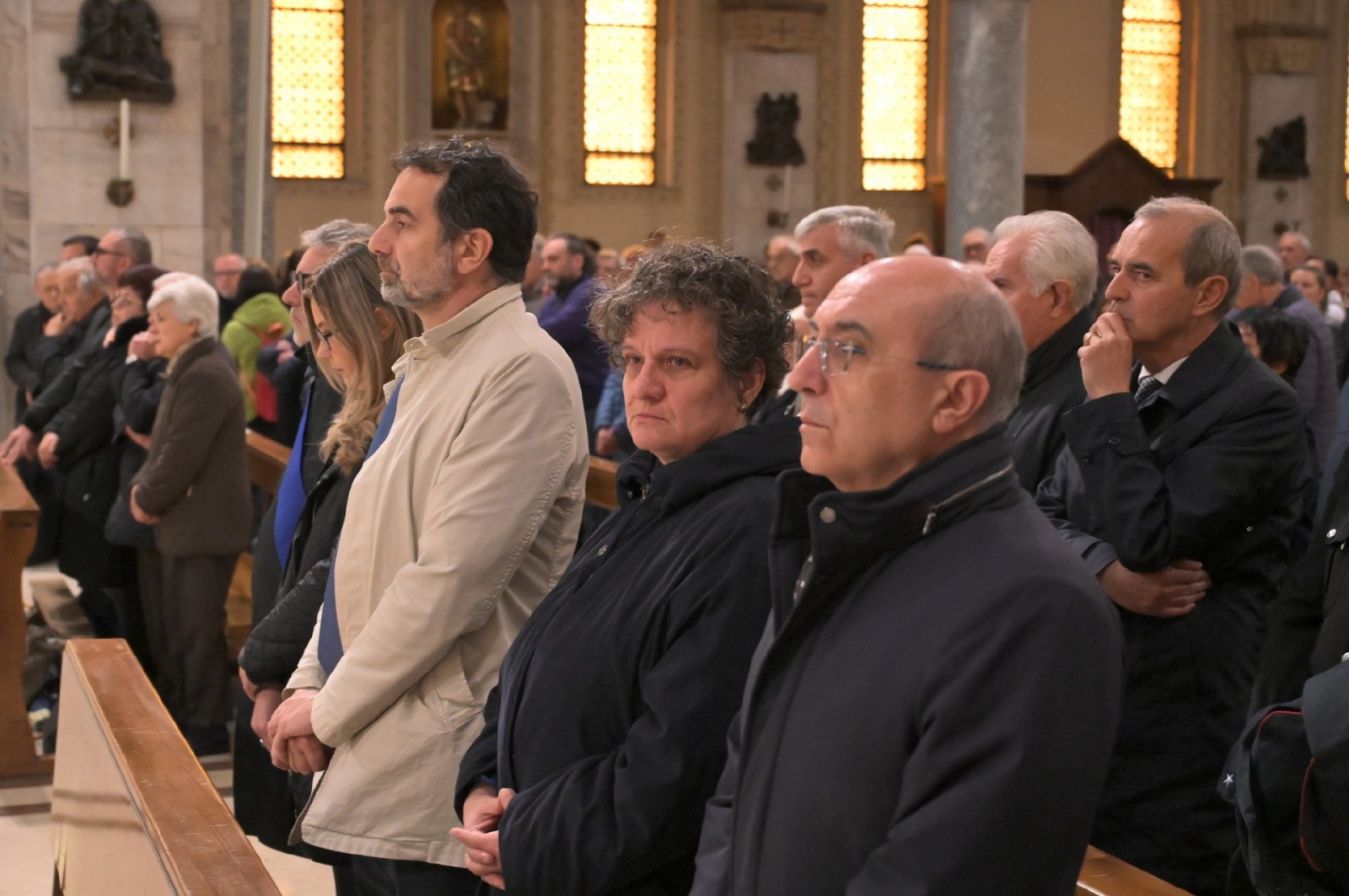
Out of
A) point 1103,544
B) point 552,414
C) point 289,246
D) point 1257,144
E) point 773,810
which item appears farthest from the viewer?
point 1257,144

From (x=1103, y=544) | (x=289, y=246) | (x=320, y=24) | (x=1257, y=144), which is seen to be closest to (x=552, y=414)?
(x=1103, y=544)

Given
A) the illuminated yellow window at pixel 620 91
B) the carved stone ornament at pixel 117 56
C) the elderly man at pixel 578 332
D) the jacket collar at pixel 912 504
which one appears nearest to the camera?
the jacket collar at pixel 912 504

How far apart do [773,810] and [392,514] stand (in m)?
1.25

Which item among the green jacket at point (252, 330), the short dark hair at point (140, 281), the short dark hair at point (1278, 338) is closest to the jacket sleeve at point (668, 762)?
the short dark hair at point (1278, 338)

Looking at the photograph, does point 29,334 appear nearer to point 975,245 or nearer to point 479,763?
point 975,245

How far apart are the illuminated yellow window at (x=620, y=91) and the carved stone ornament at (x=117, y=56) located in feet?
28.5

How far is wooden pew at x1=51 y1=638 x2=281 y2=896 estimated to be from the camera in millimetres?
2572

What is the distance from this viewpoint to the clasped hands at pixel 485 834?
2.31 meters

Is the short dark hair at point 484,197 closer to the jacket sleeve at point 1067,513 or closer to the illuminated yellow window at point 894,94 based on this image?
the jacket sleeve at point 1067,513

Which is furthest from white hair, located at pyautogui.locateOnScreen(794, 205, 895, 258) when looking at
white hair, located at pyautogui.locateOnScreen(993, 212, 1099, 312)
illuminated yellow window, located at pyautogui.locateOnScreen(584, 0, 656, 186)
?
illuminated yellow window, located at pyautogui.locateOnScreen(584, 0, 656, 186)

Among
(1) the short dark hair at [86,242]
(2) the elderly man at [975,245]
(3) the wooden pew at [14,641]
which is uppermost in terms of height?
(2) the elderly man at [975,245]

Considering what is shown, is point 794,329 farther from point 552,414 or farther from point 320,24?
point 320,24

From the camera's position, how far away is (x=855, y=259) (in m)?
4.54

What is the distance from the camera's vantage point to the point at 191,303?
5.70 meters
